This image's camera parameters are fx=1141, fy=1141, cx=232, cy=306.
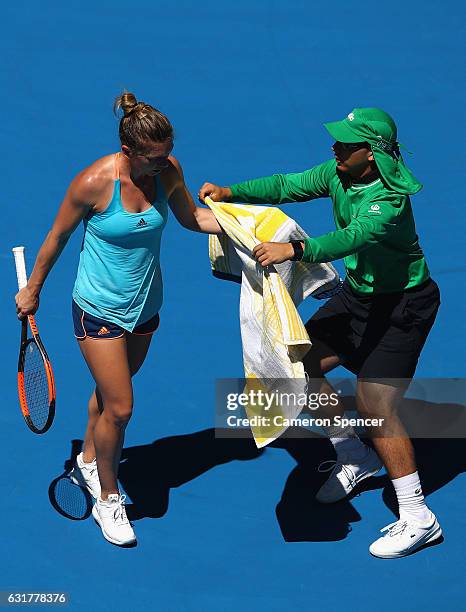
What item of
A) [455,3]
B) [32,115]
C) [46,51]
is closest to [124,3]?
[46,51]

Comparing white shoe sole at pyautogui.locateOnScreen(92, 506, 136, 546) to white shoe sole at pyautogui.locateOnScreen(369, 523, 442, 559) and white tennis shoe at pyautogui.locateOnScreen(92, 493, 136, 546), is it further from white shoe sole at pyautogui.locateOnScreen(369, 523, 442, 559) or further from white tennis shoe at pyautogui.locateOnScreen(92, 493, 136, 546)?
white shoe sole at pyautogui.locateOnScreen(369, 523, 442, 559)

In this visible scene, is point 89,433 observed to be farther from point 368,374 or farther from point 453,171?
point 453,171

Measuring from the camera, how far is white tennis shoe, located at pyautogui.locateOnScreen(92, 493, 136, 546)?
5730mm

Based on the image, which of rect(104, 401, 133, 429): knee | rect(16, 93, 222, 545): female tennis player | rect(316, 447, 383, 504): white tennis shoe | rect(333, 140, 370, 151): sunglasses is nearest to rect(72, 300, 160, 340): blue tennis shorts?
rect(16, 93, 222, 545): female tennis player

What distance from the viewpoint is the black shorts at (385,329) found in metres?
5.65

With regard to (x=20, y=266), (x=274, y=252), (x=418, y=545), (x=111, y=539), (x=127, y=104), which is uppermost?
(x=127, y=104)

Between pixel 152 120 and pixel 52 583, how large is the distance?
229 cm

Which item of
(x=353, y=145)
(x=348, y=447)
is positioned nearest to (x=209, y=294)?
(x=348, y=447)

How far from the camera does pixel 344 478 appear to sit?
6.08m

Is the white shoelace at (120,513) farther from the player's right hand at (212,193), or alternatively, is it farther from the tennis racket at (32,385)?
the player's right hand at (212,193)

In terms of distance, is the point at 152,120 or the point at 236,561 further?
the point at 236,561

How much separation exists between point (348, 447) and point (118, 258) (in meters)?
1.74

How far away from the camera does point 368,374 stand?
5641 millimetres

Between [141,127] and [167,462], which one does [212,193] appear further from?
[167,462]
